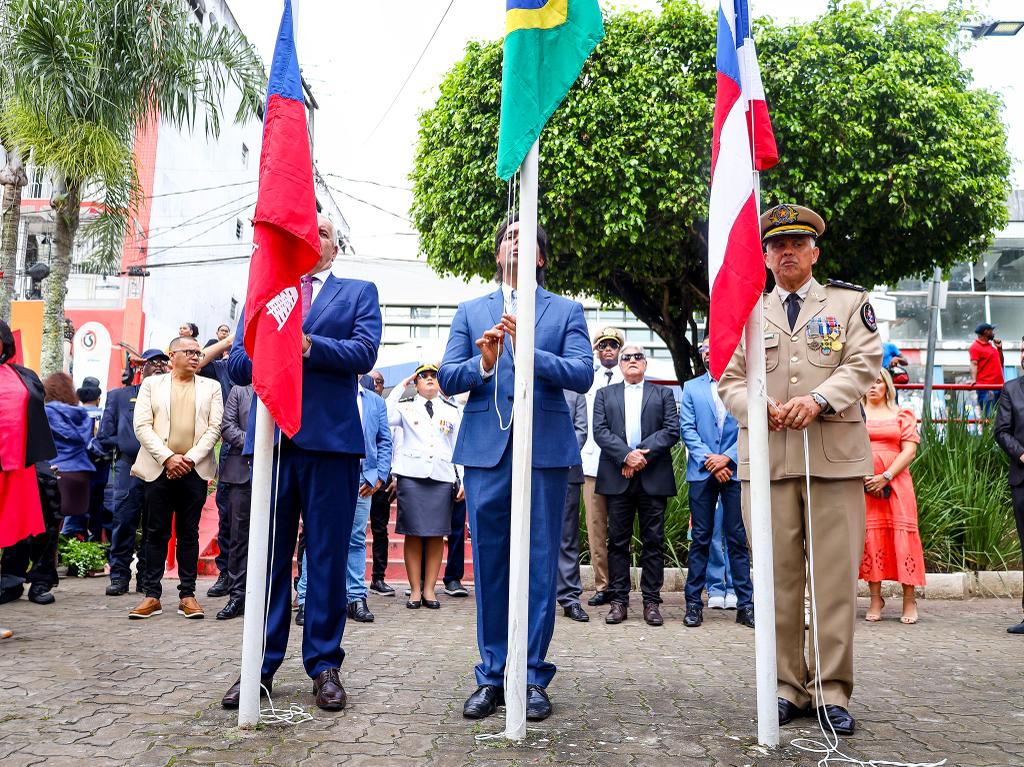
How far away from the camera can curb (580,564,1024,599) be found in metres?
9.54

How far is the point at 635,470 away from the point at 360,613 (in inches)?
103

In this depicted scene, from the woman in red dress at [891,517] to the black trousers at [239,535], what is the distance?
5.38m

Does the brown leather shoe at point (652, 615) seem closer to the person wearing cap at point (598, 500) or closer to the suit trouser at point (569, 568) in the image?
the suit trouser at point (569, 568)

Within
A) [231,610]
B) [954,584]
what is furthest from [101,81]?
[954,584]

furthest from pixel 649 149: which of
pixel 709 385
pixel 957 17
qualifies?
pixel 709 385

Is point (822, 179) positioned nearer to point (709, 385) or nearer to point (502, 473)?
point (709, 385)

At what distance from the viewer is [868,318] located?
172 inches

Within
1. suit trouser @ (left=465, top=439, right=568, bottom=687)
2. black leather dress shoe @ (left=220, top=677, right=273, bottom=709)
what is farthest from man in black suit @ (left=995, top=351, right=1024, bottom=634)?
black leather dress shoe @ (left=220, top=677, right=273, bottom=709)

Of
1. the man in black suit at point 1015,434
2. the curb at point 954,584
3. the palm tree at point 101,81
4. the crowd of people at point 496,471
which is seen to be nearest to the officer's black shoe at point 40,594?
the crowd of people at point 496,471

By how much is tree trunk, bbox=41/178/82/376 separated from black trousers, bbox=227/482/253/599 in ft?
23.4

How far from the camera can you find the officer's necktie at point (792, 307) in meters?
4.48

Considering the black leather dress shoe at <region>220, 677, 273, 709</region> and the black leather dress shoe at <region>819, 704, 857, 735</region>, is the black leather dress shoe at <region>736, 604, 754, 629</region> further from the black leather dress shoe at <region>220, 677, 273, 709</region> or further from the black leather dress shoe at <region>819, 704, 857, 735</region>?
the black leather dress shoe at <region>220, 677, 273, 709</region>

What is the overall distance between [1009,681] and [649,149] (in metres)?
11.6

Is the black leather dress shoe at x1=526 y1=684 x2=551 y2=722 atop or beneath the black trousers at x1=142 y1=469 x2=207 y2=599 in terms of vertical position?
beneath
